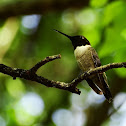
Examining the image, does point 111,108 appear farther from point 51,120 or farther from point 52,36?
point 52,36

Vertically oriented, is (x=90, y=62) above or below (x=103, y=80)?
above

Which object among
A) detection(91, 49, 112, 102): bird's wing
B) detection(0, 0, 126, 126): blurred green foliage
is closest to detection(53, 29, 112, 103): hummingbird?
detection(91, 49, 112, 102): bird's wing

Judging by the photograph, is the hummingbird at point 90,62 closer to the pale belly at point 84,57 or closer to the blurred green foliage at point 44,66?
the pale belly at point 84,57

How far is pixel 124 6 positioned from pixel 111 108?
2520mm

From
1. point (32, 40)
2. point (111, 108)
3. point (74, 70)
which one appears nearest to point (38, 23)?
point (32, 40)

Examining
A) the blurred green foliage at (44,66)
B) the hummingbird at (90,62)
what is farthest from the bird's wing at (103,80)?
the blurred green foliage at (44,66)

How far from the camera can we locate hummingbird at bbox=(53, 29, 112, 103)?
356 cm

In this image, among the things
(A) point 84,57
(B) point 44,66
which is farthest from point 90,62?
(B) point 44,66

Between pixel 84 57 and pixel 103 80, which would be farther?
pixel 84 57

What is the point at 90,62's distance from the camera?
3.89m

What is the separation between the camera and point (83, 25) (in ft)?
22.2

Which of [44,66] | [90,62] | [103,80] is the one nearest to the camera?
[103,80]

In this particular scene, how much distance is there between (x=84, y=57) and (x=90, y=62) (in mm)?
143

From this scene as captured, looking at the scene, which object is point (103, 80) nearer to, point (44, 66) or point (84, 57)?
point (84, 57)
